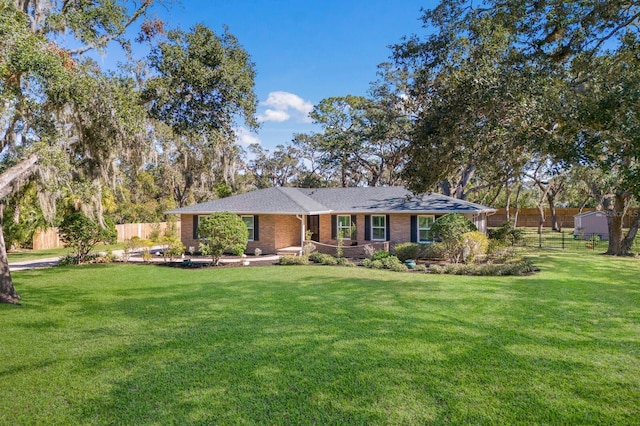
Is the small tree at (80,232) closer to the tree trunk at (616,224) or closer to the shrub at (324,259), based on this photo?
the shrub at (324,259)

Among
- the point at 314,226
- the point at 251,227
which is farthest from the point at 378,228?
the point at 251,227

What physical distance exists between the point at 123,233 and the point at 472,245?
22.6 meters

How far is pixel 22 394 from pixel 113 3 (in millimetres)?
9886

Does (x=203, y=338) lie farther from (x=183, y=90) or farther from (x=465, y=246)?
(x=465, y=246)

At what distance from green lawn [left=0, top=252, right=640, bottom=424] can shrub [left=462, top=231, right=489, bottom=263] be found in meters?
4.88

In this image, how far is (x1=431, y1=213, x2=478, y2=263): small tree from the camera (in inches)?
564

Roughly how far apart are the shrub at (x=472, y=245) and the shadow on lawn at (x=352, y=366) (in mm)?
6583

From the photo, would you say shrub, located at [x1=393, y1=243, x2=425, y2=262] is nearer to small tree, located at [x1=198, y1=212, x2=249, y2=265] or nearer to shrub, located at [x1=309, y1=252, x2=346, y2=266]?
shrub, located at [x1=309, y1=252, x2=346, y2=266]

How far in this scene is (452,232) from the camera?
14.3 m

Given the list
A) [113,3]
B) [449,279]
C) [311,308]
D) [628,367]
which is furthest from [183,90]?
[628,367]

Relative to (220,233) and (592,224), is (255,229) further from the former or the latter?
(592,224)

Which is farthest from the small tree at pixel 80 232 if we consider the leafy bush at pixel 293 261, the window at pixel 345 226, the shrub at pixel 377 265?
the window at pixel 345 226

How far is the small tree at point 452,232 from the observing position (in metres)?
14.3

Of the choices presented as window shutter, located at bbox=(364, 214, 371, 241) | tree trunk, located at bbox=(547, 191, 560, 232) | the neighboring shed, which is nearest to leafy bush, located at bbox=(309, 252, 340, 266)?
window shutter, located at bbox=(364, 214, 371, 241)
